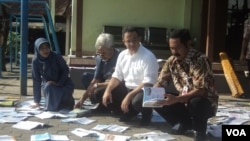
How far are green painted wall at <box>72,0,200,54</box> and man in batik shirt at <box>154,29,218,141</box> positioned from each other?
4897mm

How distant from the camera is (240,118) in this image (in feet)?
20.3

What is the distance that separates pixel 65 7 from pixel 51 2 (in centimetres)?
307

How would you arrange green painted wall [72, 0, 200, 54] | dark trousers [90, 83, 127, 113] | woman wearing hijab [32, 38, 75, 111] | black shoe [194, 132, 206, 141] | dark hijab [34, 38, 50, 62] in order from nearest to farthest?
black shoe [194, 132, 206, 141], dark trousers [90, 83, 127, 113], dark hijab [34, 38, 50, 62], woman wearing hijab [32, 38, 75, 111], green painted wall [72, 0, 200, 54]

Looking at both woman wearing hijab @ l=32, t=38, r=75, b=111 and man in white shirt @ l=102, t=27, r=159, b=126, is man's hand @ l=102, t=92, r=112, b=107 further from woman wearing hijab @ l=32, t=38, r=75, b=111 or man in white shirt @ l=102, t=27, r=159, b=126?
woman wearing hijab @ l=32, t=38, r=75, b=111

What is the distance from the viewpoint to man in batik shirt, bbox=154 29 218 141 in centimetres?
476

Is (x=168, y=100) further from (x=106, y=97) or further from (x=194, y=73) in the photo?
(x=106, y=97)

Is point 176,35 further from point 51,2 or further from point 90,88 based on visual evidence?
point 51,2

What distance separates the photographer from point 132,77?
560 cm

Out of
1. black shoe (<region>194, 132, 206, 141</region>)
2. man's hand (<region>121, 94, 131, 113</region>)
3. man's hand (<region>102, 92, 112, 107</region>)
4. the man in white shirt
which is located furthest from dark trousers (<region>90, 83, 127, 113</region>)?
black shoe (<region>194, 132, 206, 141</region>)

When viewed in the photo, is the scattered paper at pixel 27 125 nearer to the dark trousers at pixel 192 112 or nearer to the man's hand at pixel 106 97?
the man's hand at pixel 106 97

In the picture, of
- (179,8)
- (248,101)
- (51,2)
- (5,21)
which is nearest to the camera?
(248,101)

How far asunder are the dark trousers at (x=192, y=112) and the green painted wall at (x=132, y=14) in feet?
15.7

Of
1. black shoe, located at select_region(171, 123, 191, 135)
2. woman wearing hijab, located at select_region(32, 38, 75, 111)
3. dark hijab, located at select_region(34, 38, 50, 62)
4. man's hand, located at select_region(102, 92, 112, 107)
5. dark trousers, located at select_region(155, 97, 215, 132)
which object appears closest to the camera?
dark trousers, located at select_region(155, 97, 215, 132)

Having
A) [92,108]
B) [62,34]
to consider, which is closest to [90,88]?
[92,108]
